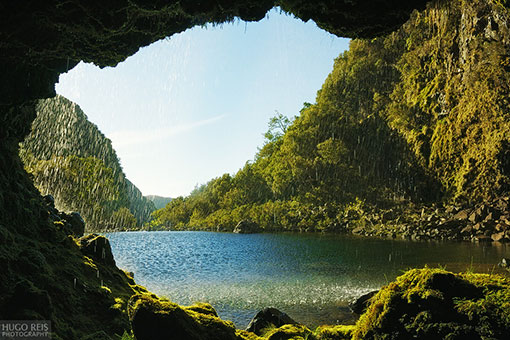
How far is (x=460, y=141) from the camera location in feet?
135

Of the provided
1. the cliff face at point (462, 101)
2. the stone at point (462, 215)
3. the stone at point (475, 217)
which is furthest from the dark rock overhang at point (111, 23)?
the stone at point (462, 215)

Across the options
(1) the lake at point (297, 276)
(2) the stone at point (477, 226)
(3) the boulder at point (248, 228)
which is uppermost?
(2) the stone at point (477, 226)

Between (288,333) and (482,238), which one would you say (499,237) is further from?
(288,333)

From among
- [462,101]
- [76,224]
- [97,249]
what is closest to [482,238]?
[462,101]

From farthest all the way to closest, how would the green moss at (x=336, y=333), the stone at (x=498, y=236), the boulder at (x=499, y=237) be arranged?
the stone at (x=498, y=236) → the boulder at (x=499, y=237) → the green moss at (x=336, y=333)

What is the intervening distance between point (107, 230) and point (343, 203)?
66442 millimetres

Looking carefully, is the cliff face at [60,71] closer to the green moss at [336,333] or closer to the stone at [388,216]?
the green moss at [336,333]

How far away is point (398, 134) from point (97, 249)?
181 feet

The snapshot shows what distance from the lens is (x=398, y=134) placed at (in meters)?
55.6

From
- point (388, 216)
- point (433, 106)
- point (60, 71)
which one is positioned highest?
Result: point (433, 106)

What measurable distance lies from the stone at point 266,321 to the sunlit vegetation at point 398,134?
28611 millimetres

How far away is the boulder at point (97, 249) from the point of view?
10.0 m

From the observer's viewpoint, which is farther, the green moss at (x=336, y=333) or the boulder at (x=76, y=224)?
the boulder at (x=76, y=224)

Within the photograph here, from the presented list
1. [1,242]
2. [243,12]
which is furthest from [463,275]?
[1,242]
